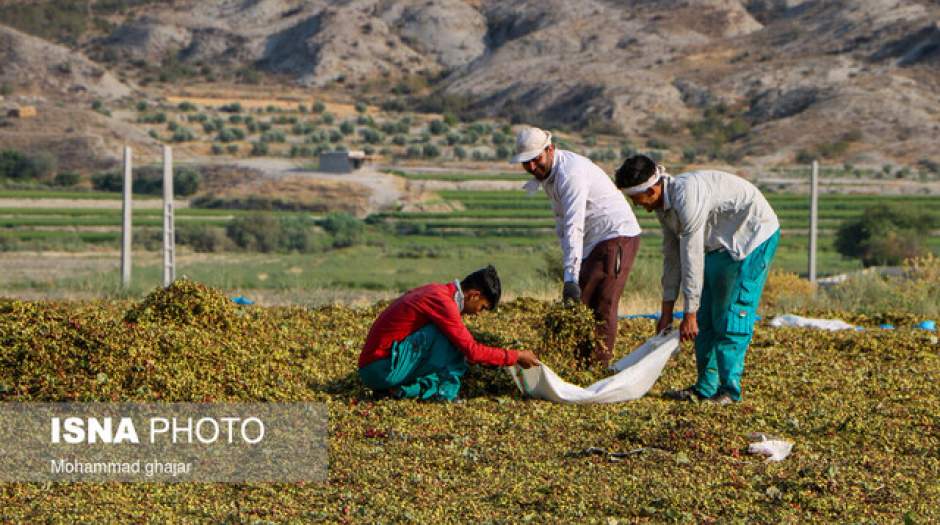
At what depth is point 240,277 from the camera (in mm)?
21391

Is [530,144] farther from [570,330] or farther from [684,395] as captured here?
[684,395]

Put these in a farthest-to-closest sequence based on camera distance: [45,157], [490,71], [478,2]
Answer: [478,2] < [490,71] < [45,157]

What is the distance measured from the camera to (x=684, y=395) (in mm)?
7629

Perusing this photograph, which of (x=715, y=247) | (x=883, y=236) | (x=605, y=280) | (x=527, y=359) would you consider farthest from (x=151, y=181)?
(x=715, y=247)

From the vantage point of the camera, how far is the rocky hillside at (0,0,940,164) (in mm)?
50125

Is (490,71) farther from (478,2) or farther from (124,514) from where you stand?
(124,514)

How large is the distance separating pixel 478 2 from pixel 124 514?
243 feet

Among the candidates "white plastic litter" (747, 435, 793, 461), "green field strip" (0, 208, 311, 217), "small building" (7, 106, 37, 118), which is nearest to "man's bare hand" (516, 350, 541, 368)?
"white plastic litter" (747, 435, 793, 461)

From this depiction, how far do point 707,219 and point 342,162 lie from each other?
28292mm

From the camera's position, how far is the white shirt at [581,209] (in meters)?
7.48

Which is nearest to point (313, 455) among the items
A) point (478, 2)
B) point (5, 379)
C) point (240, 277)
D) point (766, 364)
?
point (5, 379)

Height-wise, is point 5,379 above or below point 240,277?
above

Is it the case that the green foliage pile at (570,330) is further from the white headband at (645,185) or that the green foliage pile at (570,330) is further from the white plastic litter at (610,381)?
the white headband at (645,185)

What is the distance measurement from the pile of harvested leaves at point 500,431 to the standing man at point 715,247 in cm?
38
